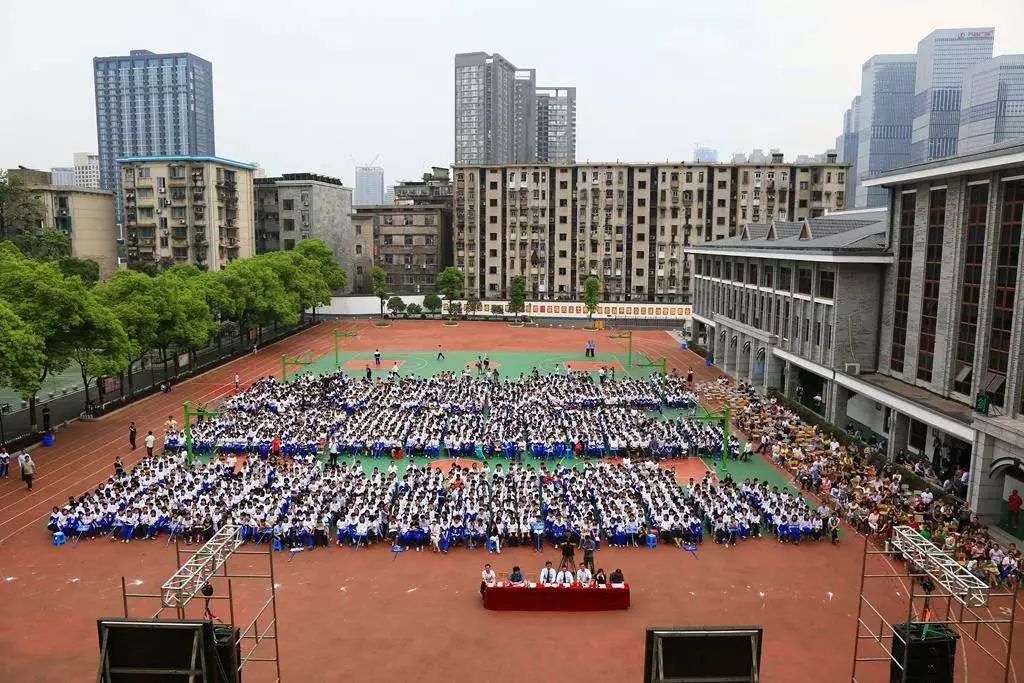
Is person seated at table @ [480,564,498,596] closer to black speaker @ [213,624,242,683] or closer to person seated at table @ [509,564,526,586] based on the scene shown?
person seated at table @ [509,564,526,586]

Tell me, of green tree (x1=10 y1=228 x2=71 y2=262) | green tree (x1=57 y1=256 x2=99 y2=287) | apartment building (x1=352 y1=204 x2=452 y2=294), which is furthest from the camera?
apartment building (x1=352 y1=204 x2=452 y2=294)

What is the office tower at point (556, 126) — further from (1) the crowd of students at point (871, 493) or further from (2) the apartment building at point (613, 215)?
(1) the crowd of students at point (871, 493)

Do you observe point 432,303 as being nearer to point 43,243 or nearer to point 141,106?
point 43,243

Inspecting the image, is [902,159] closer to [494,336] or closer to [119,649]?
[494,336]

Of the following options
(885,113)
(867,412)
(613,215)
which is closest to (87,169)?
(613,215)

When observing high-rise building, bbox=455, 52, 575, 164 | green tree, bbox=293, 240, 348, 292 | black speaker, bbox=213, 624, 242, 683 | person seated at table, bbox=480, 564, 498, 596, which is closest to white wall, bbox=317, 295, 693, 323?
green tree, bbox=293, 240, 348, 292
